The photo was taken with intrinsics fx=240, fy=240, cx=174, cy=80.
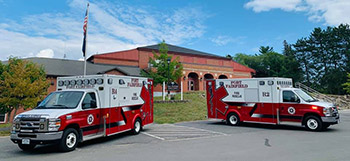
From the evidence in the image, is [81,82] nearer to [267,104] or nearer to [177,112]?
[267,104]

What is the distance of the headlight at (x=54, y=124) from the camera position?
7297mm

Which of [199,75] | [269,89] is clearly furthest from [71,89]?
[199,75]

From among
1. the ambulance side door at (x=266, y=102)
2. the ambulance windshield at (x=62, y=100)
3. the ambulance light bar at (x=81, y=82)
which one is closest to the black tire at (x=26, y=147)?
the ambulance windshield at (x=62, y=100)

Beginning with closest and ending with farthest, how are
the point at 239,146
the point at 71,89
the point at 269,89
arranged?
the point at 239,146
the point at 71,89
the point at 269,89

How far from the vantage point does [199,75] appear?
44.6m

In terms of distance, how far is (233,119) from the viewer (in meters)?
14.5

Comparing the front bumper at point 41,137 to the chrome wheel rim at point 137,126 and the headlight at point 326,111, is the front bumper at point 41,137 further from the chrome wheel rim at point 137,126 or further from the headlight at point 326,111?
the headlight at point 326,111

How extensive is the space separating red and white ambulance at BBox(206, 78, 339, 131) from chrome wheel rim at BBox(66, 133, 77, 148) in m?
9.31

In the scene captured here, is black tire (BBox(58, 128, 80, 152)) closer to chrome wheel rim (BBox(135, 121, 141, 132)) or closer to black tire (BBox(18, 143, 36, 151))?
black tire (BBox(18, 143, 36, 151))

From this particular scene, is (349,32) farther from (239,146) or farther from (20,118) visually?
(20,118)

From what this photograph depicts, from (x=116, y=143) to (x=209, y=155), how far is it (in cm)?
404

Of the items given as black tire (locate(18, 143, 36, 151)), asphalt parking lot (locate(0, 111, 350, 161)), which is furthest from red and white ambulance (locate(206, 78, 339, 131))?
black tire (locate(18, 143, 36, 151))

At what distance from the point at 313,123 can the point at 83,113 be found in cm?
1075

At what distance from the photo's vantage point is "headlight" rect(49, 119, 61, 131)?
7.30m
